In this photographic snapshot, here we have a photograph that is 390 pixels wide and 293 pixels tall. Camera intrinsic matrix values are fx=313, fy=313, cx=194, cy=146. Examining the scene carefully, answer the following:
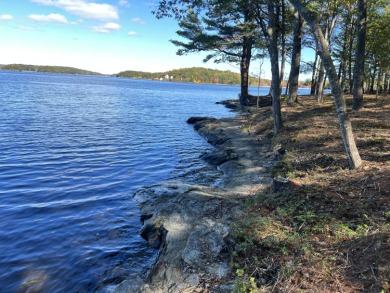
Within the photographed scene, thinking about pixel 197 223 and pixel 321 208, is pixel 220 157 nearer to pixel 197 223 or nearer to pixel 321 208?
pixel 197 223

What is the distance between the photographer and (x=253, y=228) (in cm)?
641

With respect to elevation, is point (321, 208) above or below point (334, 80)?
below

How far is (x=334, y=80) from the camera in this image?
838 cm

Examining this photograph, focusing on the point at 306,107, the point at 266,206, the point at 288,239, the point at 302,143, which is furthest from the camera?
the point at 306,107

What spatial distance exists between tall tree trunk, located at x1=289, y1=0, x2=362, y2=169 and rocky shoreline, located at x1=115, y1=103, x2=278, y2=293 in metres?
2.77

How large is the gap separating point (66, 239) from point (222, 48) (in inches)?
1187

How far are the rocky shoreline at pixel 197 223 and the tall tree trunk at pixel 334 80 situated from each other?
277 cm

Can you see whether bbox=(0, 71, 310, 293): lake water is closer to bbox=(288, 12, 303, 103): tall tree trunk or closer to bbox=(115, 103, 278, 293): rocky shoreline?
bbox=(115, 103, 278, 293): rocky shoreline

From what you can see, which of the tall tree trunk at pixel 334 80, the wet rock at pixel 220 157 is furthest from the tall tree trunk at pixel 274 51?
the tall tree trunk at pixel 334 80

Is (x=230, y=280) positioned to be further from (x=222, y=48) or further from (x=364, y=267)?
(x=222, y=48)

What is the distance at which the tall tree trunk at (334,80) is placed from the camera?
319 inches

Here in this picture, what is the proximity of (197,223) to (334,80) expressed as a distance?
5247mm

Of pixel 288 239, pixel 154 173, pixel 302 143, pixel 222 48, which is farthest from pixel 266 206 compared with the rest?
pixel 222 48

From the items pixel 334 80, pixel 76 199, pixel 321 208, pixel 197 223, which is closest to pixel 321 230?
pixel 321 208
